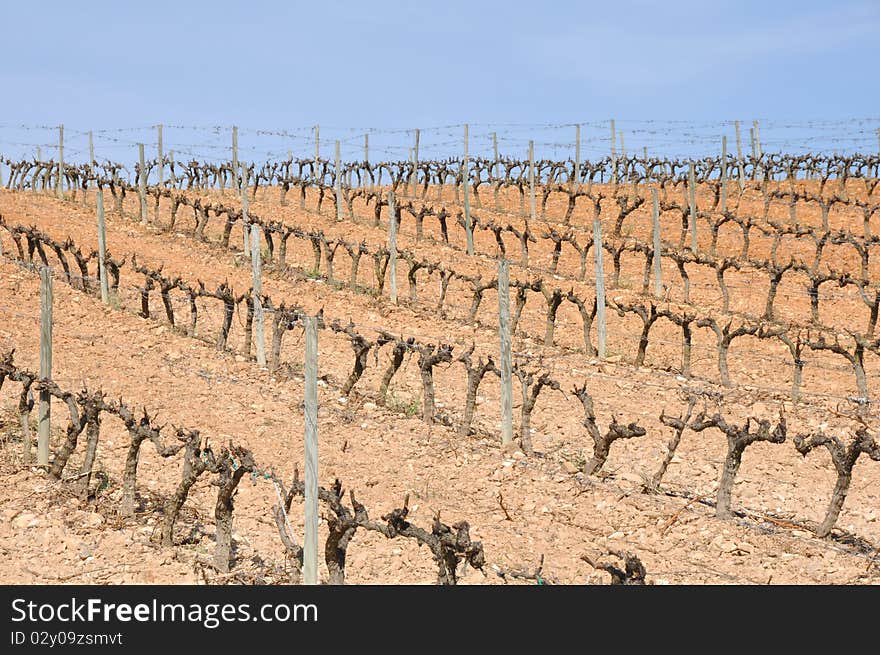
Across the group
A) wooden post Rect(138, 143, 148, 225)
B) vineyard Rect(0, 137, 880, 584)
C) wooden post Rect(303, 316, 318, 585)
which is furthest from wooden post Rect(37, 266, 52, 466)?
wooden post Rect(138, 143, 148, 225)

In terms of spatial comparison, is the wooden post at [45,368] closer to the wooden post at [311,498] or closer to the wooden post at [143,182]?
the wooden post at [311,498]

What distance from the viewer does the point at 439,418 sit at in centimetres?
1137

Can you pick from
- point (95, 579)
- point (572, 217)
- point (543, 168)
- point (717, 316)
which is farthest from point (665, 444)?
point (543, 168)

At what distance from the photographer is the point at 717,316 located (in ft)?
57.4

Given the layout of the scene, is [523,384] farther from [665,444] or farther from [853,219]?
[853,219]

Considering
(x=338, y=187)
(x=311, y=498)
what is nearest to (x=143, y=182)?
(x=338, y=187)

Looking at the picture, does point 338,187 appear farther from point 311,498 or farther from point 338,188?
point 311,498

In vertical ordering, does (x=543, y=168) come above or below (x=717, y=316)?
above

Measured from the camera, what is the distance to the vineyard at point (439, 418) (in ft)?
24.1

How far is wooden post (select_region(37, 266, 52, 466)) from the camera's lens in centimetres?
914

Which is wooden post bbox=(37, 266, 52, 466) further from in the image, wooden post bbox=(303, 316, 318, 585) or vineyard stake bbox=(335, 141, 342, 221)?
vineyard stake bbox=(335, 141, 342, 221)

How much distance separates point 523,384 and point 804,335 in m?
8.13

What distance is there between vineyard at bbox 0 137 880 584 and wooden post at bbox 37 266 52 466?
14cm

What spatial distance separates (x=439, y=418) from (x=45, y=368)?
4446 millimetres
